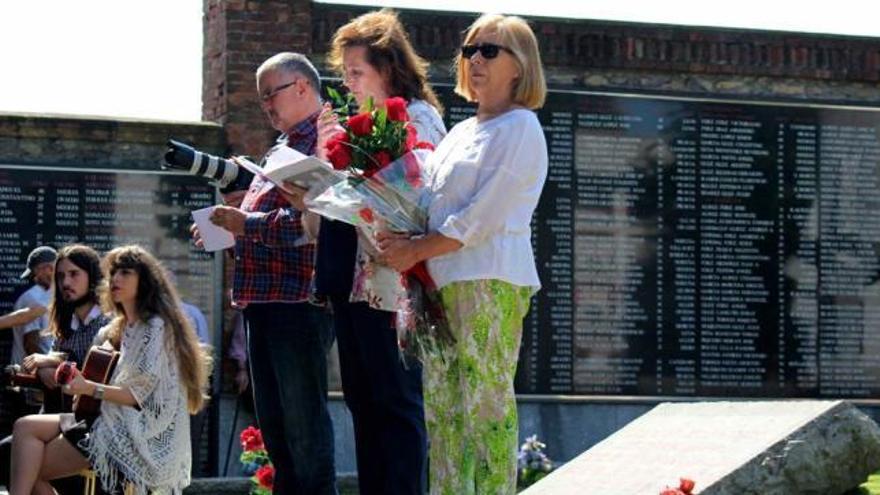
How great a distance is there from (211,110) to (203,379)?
4.66m

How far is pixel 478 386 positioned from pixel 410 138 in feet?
2.60

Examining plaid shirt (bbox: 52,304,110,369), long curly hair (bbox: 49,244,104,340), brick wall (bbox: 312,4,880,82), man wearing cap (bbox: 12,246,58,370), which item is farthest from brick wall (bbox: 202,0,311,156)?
plaid shirt (bbox: 52,304,110,369)

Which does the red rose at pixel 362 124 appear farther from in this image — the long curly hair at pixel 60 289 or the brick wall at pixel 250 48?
the brick wall at pixel 250 48

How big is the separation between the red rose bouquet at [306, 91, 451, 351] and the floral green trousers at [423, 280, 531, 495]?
3.1 inches

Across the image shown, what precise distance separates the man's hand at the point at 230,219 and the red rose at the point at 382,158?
89cm

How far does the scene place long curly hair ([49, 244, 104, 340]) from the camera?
914 centimetres

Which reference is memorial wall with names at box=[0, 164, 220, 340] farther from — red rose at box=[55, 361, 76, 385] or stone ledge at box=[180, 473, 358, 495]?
red rose at box=[55, 361, 76, 385]

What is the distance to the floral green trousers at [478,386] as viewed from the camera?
5.40 meters

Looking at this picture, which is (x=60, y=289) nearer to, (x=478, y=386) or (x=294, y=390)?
(x=294, y=390)

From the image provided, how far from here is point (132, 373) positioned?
796cm

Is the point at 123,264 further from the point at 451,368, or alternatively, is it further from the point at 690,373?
the point at 690,373

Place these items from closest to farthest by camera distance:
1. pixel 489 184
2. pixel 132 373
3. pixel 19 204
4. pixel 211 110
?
pixel 489 184, pixel 132 373, pixel 19 204, pixel 211 110

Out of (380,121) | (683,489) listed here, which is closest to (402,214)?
(380,121)

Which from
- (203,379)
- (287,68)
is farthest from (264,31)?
(287,68)
